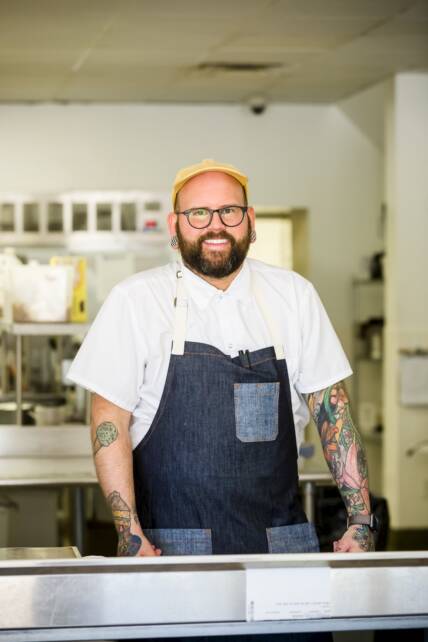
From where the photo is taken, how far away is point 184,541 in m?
2.18

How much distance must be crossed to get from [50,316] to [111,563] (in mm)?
2935

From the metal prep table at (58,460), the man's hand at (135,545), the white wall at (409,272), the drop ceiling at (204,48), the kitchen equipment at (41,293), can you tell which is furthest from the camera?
the white wall at (409,272)

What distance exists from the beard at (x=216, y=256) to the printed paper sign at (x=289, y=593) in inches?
→ 36.4

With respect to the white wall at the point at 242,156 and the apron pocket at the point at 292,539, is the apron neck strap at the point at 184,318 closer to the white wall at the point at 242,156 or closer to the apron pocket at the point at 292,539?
the apron pocket at the point at 292,539

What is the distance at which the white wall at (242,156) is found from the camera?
7.04 meters

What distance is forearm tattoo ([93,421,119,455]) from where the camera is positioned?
2156mm

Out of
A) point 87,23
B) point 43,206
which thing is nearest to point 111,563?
point 87,23

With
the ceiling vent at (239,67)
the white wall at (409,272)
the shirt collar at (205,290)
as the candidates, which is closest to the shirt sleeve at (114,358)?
the shirt collar at (205,290)

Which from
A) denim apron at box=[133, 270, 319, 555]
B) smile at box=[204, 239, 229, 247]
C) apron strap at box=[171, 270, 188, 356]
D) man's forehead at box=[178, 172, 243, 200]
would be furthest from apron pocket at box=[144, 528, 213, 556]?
man's forehead at box=[178, 172, 243, 200]

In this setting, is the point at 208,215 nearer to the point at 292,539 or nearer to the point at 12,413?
the point at 292,539

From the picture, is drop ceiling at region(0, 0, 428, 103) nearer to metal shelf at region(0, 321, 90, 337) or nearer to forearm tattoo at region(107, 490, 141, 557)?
metal shelf at region(0, 321, 90, 337)

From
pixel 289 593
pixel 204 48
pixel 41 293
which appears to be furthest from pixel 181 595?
pixel 204 48

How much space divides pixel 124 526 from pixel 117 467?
4.7 inches

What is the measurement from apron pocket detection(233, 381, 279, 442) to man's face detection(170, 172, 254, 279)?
25cm
